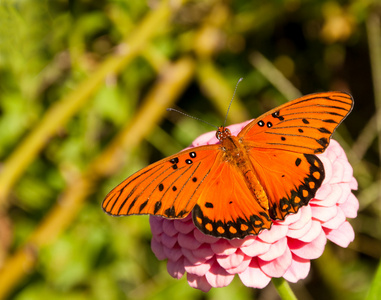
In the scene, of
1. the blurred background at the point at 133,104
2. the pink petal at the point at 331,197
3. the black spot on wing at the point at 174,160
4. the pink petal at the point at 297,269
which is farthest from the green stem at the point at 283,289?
the blurred background at the point at 133,104

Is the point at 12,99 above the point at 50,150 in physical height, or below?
above

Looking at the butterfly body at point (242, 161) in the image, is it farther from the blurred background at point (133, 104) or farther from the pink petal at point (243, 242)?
the blurred background at point (133, 104)

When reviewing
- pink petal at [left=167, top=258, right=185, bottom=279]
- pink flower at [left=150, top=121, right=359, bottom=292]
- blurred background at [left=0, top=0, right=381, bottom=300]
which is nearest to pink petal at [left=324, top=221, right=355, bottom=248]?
pink flower at [left=150, top=121, right=359, bottom=292]

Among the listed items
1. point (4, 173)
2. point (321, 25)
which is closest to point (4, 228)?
point (4, 173)

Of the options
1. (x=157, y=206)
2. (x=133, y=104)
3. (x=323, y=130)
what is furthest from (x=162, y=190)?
(x=133, y=104)

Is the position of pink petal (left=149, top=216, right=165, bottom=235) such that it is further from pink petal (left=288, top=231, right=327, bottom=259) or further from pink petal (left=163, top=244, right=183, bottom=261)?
pink petal (left=288, top=231, right=327, bottom=259)

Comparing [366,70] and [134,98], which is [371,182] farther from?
[134,98]
